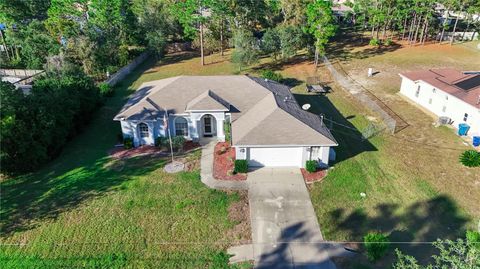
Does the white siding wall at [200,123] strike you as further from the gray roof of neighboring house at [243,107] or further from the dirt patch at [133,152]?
the dirt patch at [133,152]

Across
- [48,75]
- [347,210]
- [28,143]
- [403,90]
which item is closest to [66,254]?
[28,143]

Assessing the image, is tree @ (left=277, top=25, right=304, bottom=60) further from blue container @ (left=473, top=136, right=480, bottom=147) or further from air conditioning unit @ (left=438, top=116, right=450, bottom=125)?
blue container @ (left=473, top=136, right=480, bottom=147)

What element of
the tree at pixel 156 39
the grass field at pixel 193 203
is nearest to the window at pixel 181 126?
the grass field at pixel 193 203

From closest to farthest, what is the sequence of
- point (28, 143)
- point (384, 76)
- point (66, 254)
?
point (66, 254) → point (28, 143) → point (384, 76)

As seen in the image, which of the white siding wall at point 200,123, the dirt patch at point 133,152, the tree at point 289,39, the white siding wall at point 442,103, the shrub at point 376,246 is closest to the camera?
the shrub at point 376,246

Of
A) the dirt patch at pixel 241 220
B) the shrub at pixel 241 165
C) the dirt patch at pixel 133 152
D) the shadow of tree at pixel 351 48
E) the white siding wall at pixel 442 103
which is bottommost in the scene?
the dirt patch at pixel 241 220

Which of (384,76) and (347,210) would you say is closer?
(347,210)

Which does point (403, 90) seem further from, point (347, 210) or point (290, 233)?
point (290, 233)
